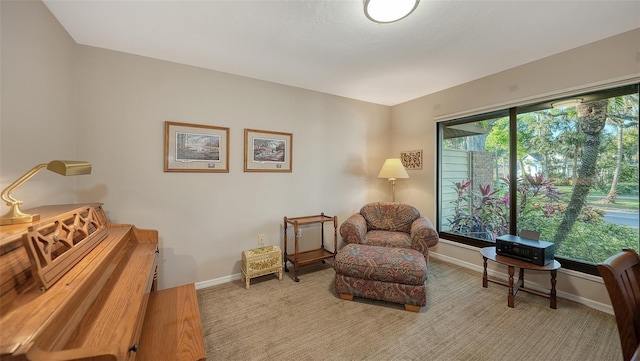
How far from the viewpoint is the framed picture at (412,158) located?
12.3ft

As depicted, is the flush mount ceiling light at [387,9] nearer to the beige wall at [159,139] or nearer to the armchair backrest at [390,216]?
the beige wall at [159,139]

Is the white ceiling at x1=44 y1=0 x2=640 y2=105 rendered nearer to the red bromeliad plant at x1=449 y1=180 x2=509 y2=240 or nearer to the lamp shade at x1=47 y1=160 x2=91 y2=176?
the lamp shade at x1=47 y1=160 x2=91 y2=176

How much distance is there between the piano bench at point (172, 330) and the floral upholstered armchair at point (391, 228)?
1.73m

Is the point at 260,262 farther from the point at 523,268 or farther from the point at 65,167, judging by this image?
the point at 523,268

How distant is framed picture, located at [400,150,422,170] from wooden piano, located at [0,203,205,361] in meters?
3.39

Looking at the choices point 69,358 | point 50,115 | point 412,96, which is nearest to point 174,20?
point 50,115

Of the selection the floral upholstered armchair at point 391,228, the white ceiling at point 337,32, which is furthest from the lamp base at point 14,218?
the floral upholstered armchair at point 391,228

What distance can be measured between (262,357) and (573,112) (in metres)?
3.60

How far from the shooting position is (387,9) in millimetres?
1622

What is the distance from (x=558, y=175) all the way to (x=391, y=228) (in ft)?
6.04

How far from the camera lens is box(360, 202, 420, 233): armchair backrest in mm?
3185

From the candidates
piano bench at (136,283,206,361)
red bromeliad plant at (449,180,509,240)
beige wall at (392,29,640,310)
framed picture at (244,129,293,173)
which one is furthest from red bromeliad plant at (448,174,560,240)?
piano bench at (136,283,206,361)

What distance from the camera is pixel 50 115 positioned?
1769 millimetres

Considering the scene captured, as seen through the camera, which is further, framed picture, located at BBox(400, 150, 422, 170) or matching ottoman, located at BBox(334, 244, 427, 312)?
framed picture, located at BBox(400, 150, 422, 170)
